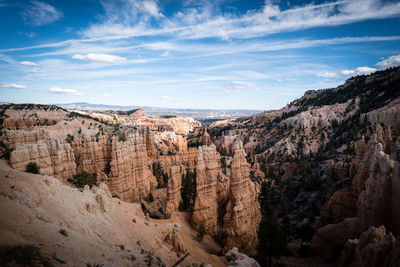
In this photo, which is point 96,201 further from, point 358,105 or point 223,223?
point 358,105

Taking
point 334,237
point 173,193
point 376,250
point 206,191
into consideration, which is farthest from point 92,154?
point 376,250

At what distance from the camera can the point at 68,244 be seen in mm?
9719

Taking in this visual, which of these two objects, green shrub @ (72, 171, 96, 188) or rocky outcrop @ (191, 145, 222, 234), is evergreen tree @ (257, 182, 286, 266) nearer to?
rocky outcrop @ (191, 145, 222, 234)

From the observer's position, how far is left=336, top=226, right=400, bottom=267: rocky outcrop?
11.0 meters

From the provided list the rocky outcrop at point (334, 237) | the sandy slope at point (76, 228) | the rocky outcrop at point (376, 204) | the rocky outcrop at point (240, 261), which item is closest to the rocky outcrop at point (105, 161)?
the sandy slope at point (76, 228)

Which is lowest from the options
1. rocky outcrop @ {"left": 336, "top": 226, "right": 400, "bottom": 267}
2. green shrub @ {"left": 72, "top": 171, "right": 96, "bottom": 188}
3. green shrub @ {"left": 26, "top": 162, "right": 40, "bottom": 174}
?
green shrub @ {"left": 72, "top": 171, "right": 96, "bottom": 188}

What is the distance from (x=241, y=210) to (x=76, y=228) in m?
16.3

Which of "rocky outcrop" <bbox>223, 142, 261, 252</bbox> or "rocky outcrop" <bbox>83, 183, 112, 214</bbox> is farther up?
"rocky outcrop" <bbox>83, 183, 112, 214</bbox>

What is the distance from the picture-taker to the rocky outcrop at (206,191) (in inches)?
1002

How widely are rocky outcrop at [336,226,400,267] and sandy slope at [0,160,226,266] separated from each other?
9343 millimetres

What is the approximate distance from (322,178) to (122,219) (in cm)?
3548

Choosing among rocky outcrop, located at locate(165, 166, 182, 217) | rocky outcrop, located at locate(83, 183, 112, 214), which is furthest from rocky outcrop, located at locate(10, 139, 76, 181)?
rocky outcrop, located at locate(165, 166, 182, 217)

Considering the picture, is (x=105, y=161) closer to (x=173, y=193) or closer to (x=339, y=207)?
(x=173, y=193)

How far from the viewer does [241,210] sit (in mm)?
24312
